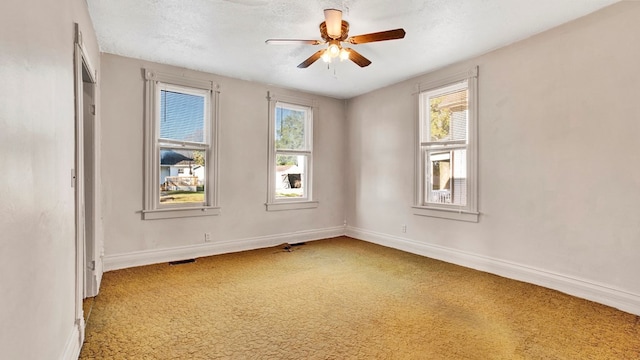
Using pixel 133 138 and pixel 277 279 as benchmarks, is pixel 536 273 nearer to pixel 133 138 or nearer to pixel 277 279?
pixel 277 279

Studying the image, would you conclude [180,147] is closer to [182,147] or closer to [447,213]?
[182,147]

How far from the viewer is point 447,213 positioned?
4.31 metres

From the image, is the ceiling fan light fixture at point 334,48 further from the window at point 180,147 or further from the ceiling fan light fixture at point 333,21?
the window at point 180,147

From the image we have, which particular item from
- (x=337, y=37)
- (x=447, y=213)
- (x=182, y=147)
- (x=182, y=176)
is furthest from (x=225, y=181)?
(x=447, y=213)

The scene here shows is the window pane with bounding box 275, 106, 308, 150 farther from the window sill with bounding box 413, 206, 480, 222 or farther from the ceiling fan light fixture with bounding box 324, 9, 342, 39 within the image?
the ceiling fan light fixture with bounding box 324, 9, 342, 39

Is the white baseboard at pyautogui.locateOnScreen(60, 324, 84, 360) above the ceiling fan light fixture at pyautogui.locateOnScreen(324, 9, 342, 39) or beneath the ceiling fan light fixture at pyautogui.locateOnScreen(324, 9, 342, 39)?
beneath

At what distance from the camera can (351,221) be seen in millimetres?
5957

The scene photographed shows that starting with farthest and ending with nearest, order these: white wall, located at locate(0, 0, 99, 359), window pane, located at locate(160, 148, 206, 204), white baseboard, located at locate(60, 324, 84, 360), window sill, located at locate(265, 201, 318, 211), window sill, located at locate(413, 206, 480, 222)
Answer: window sill, located at locate(265, 201, 318, 211) < window pane, located at locate(160, 148, 206, 204) < window sill, located at locate(413, 206, 480, 222) < white baseboard, located at locate(60, 324, 84, 360) < white wall, located at locate(0, 0, 99, 359)

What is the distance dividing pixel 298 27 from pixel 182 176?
2.59m

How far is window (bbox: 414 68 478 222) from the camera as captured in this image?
13.2 ft

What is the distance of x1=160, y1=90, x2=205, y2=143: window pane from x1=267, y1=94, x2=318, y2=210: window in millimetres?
1087

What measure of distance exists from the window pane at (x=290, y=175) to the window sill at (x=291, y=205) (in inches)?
6.8

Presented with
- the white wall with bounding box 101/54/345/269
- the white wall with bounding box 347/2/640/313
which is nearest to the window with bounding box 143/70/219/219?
the white wall with bounding box 101/54/345/269

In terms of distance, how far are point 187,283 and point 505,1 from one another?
4074 millimetres
